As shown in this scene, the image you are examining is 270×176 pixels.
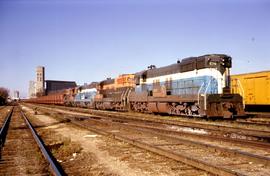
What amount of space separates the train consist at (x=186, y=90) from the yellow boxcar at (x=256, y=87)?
469 centimetres

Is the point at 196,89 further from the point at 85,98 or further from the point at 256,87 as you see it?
the point at 85,98

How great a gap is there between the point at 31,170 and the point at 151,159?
2813 mm

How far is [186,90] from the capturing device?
64.2 ft

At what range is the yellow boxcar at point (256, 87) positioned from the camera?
2294cm

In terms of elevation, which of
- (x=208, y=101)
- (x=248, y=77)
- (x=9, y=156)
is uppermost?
(x=248, y=77)

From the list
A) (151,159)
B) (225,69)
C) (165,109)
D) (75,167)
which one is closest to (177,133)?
(151,159)

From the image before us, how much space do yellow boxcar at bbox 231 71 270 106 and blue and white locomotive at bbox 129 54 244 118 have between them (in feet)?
15.2

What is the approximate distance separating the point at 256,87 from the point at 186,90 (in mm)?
7606

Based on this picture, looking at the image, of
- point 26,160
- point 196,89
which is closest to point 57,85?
point 196,89

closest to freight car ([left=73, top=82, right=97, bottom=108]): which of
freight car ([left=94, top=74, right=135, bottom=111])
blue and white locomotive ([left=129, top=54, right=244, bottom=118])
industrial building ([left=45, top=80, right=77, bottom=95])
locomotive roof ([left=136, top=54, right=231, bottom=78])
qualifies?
freight car ([left=94, top=74, right=135, bottom=111])

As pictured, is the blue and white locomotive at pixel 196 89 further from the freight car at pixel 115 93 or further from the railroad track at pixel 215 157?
the railroad track at pixel 215 157

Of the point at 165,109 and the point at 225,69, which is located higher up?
the point at 225,69

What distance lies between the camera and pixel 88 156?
26.8ft

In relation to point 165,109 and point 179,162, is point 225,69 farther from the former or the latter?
point 179,162
